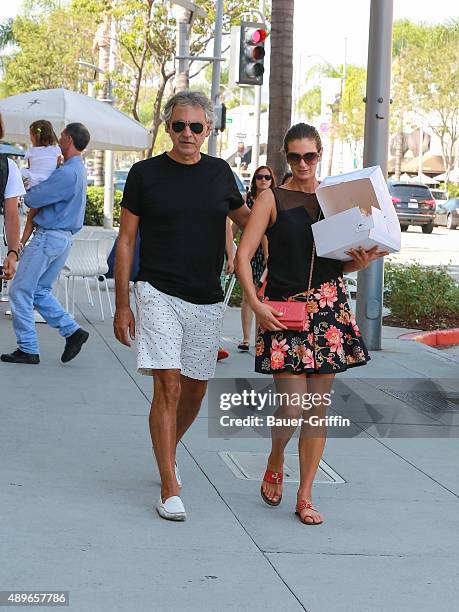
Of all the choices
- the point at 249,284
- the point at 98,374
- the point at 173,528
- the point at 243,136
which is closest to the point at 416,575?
the point at 173,528

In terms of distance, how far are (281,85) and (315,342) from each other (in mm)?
11244

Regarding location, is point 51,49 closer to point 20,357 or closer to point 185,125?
point 20,357

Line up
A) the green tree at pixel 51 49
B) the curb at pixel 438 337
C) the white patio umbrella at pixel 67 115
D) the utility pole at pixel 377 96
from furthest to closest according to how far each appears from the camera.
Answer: the green tree at pixel 51 49 → the white patio umbrella at pixel 67 115 → the curb at pixel 438 337 → the utility pole at pixel 377 96

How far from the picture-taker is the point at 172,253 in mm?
5629

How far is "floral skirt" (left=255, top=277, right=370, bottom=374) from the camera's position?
559 cm

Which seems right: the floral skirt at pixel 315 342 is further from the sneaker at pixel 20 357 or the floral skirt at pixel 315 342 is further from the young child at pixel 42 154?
the young child at pixel 42 154

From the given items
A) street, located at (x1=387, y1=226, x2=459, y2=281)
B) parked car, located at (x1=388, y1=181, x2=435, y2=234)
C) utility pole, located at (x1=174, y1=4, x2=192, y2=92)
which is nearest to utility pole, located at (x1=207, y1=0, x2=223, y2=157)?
utility pole, located at (x1=174, y1=4, x2=192, y2=92)

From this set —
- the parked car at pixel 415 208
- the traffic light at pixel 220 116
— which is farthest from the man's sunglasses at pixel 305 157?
the parked car at pixel 415 208

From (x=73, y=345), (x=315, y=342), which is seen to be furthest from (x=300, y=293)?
(x=73, y=345)

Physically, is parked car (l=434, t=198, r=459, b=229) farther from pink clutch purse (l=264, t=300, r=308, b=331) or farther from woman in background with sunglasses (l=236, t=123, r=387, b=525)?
pink clutch purse (l=264, t=300, r=308, b=331)

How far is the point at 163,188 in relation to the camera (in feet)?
18.4

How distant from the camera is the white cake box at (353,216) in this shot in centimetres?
542

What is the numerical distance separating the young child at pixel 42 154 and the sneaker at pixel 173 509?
5963 millimetres

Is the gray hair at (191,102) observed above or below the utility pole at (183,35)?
below
